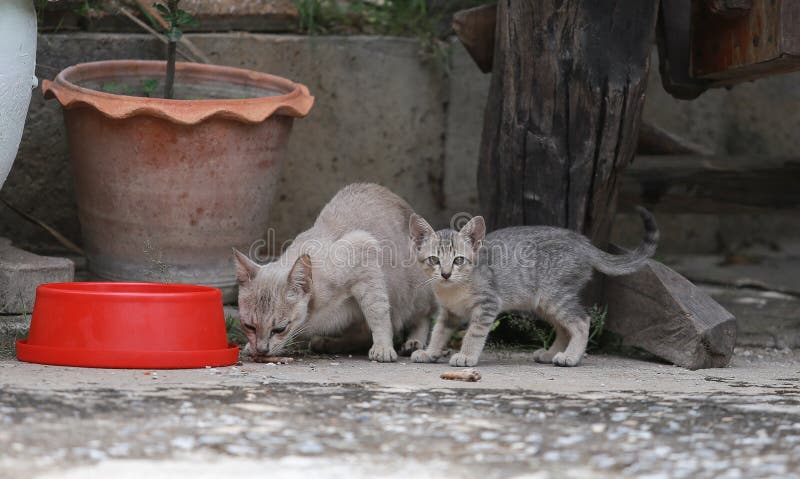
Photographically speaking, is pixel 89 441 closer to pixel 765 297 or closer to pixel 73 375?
pixel 73 375

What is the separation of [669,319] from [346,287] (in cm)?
145

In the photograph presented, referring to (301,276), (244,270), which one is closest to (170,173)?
(244,270)

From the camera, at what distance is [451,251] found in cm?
459

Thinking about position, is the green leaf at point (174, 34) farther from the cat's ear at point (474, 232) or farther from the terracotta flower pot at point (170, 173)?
the cat's ear at point (474, 232)

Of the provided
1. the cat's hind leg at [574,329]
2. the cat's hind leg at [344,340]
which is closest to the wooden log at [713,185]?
the cat's hind leg at [574,329]

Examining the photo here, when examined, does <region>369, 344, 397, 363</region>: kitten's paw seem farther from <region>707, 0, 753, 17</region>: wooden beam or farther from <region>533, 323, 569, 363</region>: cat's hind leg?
<region>707, 0, 753, 17</region>: wooden beam

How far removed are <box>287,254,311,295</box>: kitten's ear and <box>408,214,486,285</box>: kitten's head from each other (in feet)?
1.62

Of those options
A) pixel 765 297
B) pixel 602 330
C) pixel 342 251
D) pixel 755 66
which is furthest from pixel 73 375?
pixel 765 297

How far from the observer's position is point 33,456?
2.64 metres

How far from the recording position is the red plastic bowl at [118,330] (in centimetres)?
402

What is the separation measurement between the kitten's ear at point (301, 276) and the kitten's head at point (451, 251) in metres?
0.50

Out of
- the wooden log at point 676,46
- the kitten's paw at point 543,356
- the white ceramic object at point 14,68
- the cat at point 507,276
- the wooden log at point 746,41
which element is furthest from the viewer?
the wooden log at point 676,46

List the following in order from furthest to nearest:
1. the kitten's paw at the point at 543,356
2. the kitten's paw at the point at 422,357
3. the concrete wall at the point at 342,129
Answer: the concrete wall at the point at 342,129, the kitten's paw at the point at 543,356, the kitten's paw at the point at 422,357

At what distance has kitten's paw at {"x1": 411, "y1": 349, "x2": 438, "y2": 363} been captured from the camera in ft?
15.6
